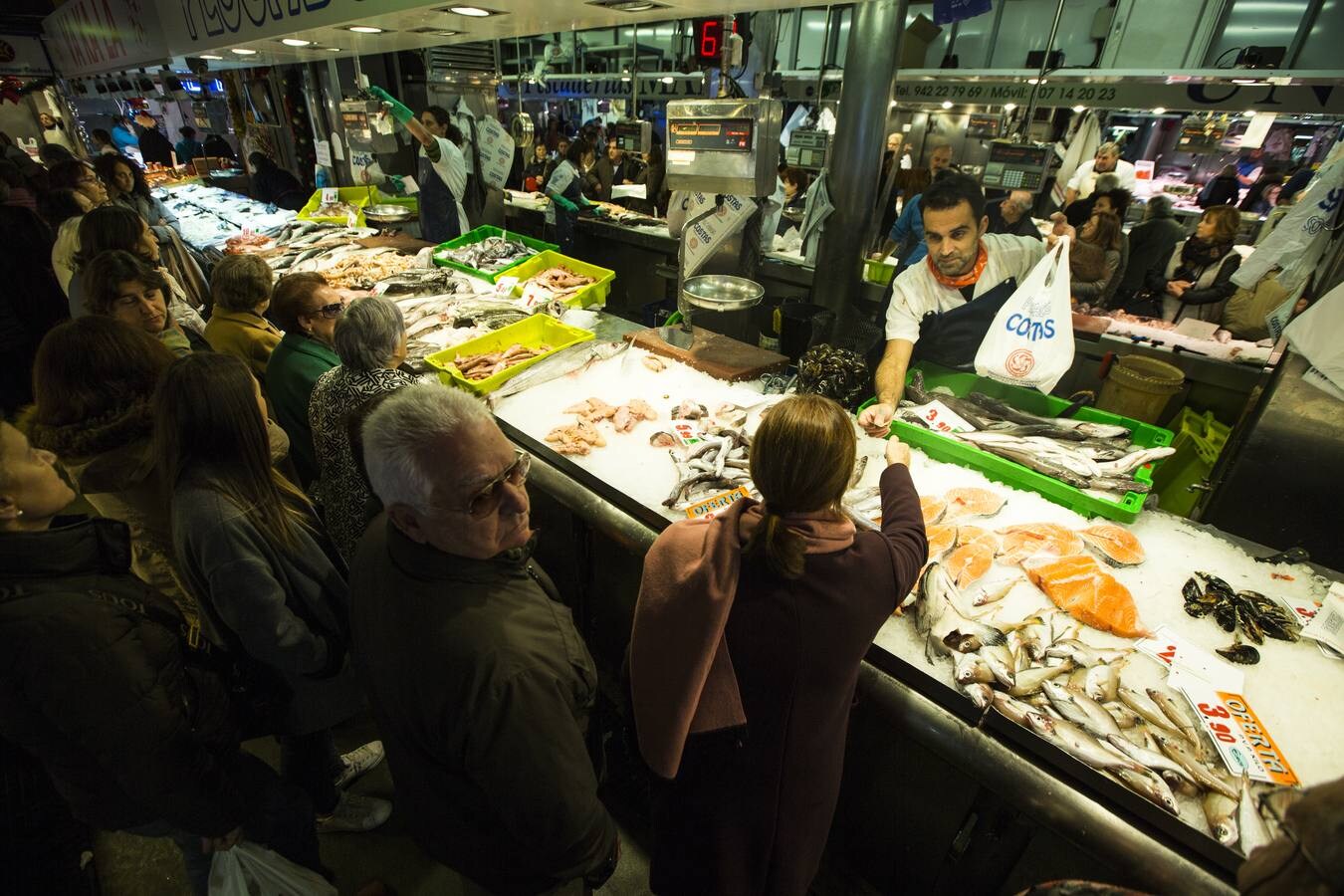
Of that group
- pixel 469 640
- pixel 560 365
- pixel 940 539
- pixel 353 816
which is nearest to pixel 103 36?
pixel 560 365

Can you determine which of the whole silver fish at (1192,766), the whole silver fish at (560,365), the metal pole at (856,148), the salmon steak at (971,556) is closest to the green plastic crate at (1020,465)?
the salmon steak at (971,556)

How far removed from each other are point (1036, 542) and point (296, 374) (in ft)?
10.9

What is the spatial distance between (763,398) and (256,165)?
9.47m

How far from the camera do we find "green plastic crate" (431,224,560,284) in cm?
500

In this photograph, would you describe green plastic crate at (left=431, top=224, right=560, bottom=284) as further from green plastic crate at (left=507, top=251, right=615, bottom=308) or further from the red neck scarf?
the red neck scarf

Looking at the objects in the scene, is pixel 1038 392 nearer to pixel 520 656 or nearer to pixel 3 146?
pixel 520 656

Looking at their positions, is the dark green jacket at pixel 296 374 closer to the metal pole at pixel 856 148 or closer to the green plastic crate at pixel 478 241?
the green plastic crate at pixel 478 241

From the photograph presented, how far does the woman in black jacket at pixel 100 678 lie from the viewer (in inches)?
52.7

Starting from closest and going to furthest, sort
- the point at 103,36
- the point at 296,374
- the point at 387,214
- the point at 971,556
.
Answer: the point at 971,556 → the point at 296,374 → the point at 387,214 → the point at 103,36

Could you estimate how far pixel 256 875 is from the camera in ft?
6.35

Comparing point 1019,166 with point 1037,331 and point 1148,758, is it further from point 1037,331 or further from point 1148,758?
point 1148,758

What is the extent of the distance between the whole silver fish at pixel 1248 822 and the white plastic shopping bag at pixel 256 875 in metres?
2.75

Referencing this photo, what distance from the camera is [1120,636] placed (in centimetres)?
192

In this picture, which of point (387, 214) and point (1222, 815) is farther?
point (387, 214)
